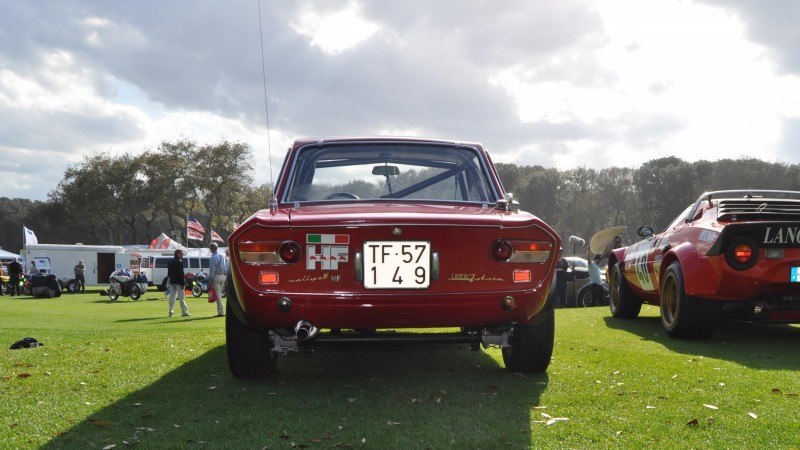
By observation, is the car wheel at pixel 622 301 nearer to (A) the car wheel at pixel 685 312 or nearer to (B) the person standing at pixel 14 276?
(A) the car wheel at pixel 685 312

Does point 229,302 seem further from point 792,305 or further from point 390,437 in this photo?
point 792,305

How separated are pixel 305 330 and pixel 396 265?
0.63m

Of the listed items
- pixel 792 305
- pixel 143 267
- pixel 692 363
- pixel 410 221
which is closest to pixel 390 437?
pixel 410 221

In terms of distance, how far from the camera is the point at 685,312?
6535 mm

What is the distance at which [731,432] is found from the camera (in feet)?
10.9

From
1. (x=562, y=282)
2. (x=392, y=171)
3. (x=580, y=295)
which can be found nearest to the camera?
(x=392, y=171)

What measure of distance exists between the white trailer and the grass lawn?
1286 inches

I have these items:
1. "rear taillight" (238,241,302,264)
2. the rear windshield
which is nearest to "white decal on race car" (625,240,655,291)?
the rear windshield

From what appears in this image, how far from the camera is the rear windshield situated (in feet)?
16.3

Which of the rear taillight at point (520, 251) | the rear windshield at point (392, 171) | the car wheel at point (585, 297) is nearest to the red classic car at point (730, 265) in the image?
the rear windshield at point (392, 171)

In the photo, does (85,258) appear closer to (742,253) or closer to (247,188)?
(247,188)

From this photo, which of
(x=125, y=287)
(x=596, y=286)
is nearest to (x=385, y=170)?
(x=596, y=286)

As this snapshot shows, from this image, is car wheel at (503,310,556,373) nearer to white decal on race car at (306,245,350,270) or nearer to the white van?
white decal on race car at (306,245,350,270)

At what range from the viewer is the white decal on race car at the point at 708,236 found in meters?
6.22
